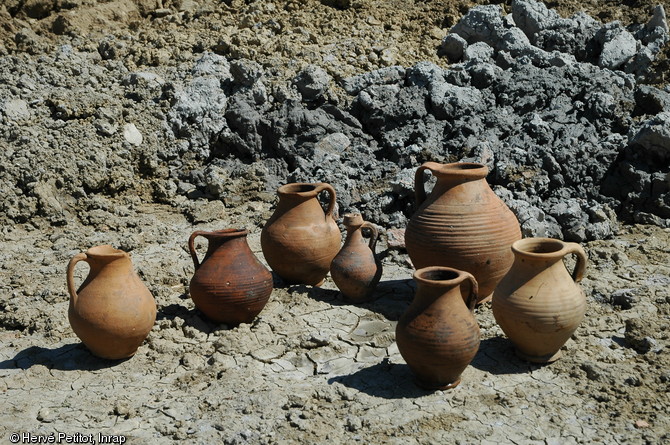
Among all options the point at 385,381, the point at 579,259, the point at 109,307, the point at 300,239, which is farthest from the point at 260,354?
the point at 579,259

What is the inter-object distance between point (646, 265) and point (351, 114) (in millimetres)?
3968

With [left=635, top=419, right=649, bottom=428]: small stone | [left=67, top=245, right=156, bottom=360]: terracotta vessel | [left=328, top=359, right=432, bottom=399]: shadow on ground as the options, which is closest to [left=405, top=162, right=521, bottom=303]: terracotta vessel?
[left=328, top=359, right=432, bottom=399]: shadow on ground

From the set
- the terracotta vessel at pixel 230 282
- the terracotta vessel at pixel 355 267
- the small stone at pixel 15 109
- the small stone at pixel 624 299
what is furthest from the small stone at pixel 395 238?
the small stone at pixel 15 109

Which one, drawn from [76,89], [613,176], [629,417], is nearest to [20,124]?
[76,89]

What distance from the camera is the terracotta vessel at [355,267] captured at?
20.6 feet

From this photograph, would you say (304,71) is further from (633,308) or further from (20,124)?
(633,308)

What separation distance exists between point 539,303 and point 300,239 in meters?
2.24

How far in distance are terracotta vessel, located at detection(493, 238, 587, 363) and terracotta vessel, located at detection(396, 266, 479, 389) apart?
421mm

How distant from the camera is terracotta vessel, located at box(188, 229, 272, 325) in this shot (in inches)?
226

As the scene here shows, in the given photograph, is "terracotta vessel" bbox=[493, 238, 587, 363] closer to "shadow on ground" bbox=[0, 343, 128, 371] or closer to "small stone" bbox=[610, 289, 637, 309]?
"small stone" bbox=[610, 289, 637, 309]

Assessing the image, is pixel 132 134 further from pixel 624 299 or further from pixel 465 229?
pixel 624 299

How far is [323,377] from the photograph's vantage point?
5.26m

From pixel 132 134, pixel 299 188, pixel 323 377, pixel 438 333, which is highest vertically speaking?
pixel 438 333

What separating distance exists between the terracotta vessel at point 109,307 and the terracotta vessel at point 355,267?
5.40 ft
